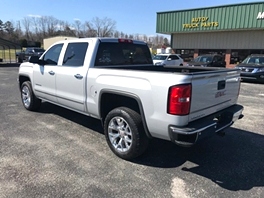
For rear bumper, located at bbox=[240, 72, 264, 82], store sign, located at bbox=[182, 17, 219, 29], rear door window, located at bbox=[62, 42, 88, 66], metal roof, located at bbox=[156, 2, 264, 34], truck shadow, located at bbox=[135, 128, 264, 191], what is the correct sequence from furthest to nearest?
1. store sign, located at bbox=[182, 17, 219, 29]
2. metal roof, located at bbox=[156, 2, 264, 34]
3. rear bumper, located at bbox=[240, 72, 264, 82]
4. rear door window, located at bbox=[62, 42, 88, 66]
5. truck shadow, located at bbox=[135, 128, 264, 191]

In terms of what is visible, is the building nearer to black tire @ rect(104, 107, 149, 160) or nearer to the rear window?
the rear window

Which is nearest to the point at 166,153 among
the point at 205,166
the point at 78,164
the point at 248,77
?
the point at 205,166

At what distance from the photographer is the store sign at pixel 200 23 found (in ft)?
72.7

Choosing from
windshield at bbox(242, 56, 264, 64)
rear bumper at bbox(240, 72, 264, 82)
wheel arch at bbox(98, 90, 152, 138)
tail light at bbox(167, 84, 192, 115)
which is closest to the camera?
tail light at bbox(167, 84, 192, 115)

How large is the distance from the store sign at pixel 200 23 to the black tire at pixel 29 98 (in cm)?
2019

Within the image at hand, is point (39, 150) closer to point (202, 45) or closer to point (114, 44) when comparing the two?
Answer: point (114, 44)

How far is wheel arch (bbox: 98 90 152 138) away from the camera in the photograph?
329 cm

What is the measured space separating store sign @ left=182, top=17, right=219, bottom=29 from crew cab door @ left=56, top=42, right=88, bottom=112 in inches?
805

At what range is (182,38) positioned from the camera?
25547 mm

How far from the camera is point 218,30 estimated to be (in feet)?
72.4

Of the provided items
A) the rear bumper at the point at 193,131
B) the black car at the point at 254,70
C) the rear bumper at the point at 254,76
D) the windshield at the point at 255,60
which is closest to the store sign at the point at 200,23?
the windshield at the point at 255,60

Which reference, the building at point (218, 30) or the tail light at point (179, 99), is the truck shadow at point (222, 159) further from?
the building at point (218, 30)

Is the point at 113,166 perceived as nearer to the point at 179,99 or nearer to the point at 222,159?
the point at 179,99

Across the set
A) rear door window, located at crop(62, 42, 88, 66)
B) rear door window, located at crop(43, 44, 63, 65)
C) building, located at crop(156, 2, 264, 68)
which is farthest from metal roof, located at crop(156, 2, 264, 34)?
rear door window, located at crop(62, 42, 88, 66)
